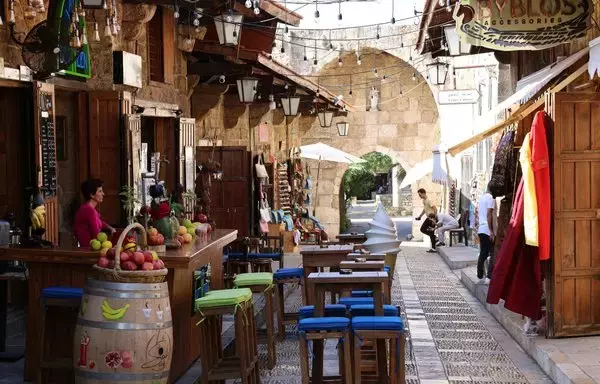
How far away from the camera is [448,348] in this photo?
1035cm

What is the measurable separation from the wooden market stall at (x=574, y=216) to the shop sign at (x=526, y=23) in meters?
0.48

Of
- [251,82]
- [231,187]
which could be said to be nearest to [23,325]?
[251,82]

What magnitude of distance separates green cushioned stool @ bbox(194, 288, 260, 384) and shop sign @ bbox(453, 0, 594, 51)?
13.2ft

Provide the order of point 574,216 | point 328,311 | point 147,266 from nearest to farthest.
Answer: point 147,266 → point 328,311 → point 574,216

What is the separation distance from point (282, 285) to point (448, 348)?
6.25 ft

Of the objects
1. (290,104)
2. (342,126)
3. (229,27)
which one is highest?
(229,27)

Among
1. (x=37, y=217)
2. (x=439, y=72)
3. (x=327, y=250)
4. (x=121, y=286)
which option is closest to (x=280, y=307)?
(x=327, y=250)

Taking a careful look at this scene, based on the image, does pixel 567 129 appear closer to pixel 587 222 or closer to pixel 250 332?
pixel 587 222

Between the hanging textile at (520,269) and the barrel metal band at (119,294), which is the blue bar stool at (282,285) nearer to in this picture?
the hanging textile at (520,269)

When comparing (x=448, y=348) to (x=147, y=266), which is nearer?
(x=147, y=266)

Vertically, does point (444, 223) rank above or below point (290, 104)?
below

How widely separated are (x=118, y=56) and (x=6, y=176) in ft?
7.96

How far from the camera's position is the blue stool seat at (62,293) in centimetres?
732

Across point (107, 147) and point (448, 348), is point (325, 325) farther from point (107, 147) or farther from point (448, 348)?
point (107, 147)
